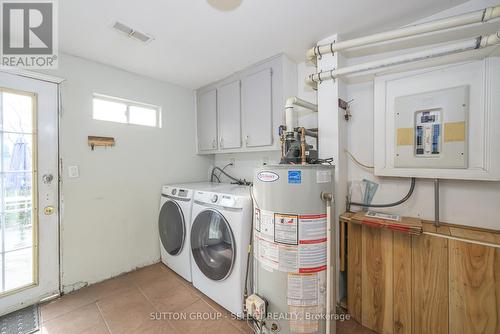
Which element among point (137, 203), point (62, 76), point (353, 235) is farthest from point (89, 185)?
point (353, 235)

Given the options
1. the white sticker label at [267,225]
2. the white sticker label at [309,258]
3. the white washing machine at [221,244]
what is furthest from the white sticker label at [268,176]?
the white sticker label at [309,258]

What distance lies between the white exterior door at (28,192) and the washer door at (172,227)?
→ 90 cm

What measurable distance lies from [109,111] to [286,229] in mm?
2191

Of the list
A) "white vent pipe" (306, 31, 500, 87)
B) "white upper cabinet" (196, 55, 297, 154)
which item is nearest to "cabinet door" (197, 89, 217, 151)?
"white upper cabinet" (196, 55, 297, 154)

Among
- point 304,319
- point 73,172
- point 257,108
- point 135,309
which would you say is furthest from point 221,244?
point 73,172

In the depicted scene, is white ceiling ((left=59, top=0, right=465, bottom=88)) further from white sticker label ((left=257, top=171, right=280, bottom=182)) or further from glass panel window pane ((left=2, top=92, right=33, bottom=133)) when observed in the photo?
white sticker label ((left=257, top=171, right=280, bottom=182))

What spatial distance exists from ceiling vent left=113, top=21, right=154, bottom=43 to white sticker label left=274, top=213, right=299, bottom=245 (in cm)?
172

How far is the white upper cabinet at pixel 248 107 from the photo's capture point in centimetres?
190

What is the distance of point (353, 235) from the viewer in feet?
5.01

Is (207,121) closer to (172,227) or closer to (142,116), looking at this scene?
(142,116)

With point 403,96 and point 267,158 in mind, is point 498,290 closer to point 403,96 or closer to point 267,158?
point 403,96

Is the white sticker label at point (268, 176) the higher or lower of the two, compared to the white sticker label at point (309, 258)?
higher

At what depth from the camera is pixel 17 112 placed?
1659 mm

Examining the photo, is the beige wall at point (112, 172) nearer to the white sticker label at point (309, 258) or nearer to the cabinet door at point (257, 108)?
the cabinet door at point (257, 108)
